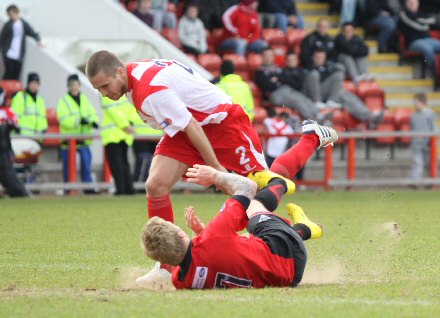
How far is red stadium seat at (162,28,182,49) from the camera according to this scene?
21609 mm

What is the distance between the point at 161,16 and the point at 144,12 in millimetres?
444

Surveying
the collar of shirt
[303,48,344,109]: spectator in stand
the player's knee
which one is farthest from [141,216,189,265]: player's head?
[303,48,344,109]: spectator in stand

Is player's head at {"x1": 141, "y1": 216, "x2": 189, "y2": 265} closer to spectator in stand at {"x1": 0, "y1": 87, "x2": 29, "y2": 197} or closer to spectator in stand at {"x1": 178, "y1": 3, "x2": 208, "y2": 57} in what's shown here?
spectator in stand at {"x1": 0, "y1": 87, "x2": 29, "y2": 197}

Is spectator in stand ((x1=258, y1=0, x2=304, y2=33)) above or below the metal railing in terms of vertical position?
above

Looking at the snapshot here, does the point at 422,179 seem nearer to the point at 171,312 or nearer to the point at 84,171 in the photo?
the point at 84,171

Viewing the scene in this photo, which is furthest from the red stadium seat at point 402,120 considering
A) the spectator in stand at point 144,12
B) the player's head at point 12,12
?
the player's head at point 12,12

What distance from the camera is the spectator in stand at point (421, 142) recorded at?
19031 millimetres

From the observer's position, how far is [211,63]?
68.3 ft

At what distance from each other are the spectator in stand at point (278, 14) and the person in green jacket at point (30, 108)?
6.15 meters

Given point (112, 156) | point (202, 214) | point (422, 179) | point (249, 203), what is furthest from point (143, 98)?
point (422, 179)

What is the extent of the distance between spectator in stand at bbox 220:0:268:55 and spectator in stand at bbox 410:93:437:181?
326cm

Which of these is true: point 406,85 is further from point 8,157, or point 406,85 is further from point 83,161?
point 8,157

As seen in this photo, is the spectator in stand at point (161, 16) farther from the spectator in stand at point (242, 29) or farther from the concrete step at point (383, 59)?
the concrete step at point (383, 59)

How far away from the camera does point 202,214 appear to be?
1420 centimetres
